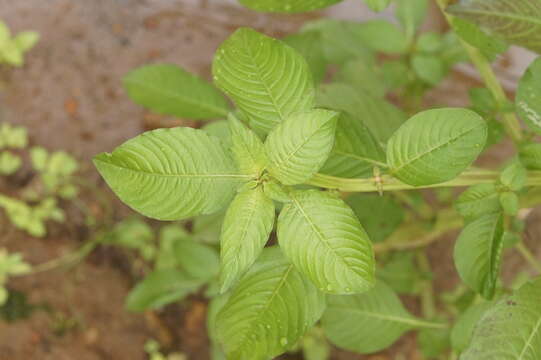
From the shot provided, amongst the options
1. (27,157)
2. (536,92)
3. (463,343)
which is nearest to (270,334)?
(463,343)

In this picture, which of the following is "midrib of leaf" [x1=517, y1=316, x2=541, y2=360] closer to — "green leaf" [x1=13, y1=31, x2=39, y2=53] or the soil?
the soil

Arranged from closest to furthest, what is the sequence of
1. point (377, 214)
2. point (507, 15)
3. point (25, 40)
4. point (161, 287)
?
point (507, 15)
point (377, 214)
point (161, 287)
point (25, 40)

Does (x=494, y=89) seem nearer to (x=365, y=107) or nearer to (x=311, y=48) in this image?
(x=365, y=107)

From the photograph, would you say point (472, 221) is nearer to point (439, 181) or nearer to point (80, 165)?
point (439, 181)

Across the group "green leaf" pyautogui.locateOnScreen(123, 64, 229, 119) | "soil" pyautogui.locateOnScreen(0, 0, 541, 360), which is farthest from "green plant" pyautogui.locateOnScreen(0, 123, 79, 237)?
"green leaf" pyautogui.locateOnScreen(123, 64, 229, 119)

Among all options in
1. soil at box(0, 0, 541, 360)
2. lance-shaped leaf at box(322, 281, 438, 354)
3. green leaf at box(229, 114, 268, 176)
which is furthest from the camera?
soil at box(0, 0, 541, 360)

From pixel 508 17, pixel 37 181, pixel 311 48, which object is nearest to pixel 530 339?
pixel 508 17
